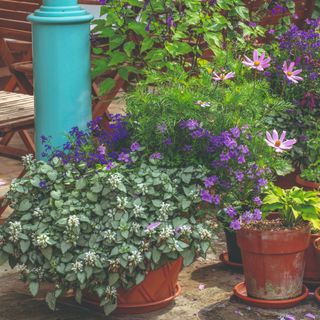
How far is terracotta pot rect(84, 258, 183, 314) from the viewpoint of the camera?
16.2 ft

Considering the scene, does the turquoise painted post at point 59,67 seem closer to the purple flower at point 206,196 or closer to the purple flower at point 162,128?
the purple flower at point 162,128

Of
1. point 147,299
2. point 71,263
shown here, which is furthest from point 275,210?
point 71,263

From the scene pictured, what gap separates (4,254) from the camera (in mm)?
4941

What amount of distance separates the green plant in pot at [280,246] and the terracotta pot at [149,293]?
382mm

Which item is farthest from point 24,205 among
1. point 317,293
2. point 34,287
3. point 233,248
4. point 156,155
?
point 317,293

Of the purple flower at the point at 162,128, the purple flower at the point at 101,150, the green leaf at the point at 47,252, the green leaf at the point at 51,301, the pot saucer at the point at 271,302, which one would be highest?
the purple flower at the point at 162,128

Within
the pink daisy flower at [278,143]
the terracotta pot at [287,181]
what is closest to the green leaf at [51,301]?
the pink daisy flower at [278,143]

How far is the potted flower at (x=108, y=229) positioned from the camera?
4.74m

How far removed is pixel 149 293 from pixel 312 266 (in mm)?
1010

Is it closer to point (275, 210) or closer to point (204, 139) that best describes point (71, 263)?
point (204, 139)

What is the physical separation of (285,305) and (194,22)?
5.98 feet

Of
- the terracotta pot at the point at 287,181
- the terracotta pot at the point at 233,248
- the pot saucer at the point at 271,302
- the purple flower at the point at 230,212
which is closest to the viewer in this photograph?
the purple flower at the point at 230,212

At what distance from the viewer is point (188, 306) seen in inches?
203

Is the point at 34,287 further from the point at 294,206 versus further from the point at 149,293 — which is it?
the point at 294,206
